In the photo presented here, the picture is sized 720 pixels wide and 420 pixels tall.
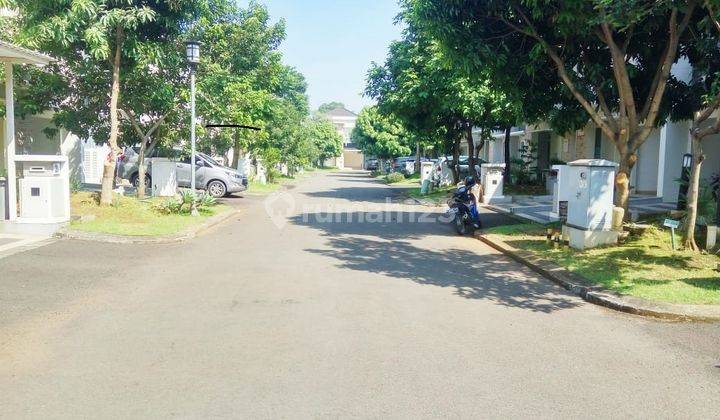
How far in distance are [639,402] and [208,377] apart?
10.7ft

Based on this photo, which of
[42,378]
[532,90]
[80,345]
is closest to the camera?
[42,378]

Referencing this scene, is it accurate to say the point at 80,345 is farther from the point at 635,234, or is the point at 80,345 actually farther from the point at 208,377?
the point at 635,234

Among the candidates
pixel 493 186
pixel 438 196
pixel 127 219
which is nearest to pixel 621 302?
pixel 127 219

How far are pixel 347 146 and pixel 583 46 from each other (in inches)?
3819

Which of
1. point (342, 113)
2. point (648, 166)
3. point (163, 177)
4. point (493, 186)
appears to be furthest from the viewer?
point (342, 113)

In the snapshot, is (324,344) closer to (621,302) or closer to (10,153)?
(621,302)

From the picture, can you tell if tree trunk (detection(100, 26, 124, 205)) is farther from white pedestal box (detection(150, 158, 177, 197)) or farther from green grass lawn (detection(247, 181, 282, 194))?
green grass lawn (detection(247, 181, 282, 194))

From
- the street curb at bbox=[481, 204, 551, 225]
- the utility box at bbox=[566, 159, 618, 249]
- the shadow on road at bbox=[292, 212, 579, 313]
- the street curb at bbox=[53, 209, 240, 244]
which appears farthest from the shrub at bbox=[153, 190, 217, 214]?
the utility box at bbox=[566, 159, 618, 249]

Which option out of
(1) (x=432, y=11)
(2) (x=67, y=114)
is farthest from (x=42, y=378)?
(2) (x=67, y=114)

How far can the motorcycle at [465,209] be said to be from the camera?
1389 cm

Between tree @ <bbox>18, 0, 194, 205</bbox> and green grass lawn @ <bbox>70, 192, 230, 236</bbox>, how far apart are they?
0.60 meters

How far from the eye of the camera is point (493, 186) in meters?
21.5

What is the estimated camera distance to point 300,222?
15906mm

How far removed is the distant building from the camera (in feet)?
337
